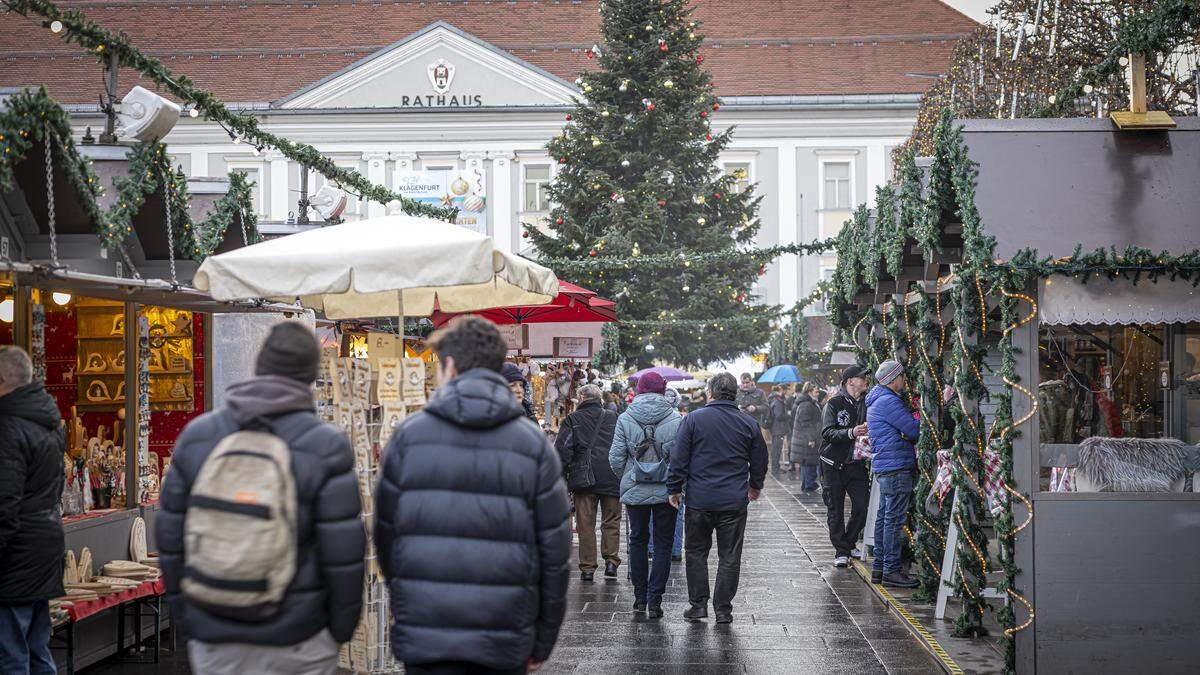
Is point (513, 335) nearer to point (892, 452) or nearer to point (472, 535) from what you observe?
point (892, 452)

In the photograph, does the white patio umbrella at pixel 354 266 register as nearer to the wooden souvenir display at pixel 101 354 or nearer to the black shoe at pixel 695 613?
the wooden souvenir display at pixel 101 354

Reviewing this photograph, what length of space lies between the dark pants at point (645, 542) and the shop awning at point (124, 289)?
10.5ft

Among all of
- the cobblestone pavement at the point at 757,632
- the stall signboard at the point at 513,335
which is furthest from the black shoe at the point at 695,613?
the stall signboard at the point at 513,335

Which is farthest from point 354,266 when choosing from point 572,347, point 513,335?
point 572,347

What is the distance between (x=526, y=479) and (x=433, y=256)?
9.63 ft

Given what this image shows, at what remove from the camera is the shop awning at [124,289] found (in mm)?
6574

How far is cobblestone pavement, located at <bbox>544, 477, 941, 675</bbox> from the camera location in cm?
855

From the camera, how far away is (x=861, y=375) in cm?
1286

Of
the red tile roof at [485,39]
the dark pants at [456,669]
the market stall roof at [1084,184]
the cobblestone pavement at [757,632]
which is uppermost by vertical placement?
the red tile roof at [485,39]

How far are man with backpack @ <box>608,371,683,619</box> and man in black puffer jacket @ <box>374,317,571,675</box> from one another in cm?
549

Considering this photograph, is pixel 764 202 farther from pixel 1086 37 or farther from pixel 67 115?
pixel 67 115

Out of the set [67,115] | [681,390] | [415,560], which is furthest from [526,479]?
[681,390]

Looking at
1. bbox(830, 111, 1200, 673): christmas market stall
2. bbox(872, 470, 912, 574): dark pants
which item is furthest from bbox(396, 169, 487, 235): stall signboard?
bbox(830, 111, 1200, 673): christmas market stall

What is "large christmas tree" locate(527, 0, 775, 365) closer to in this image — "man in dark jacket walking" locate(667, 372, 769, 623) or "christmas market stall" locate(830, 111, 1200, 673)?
"man in dark jacket walking" locate(667, 372, 769, 623)
